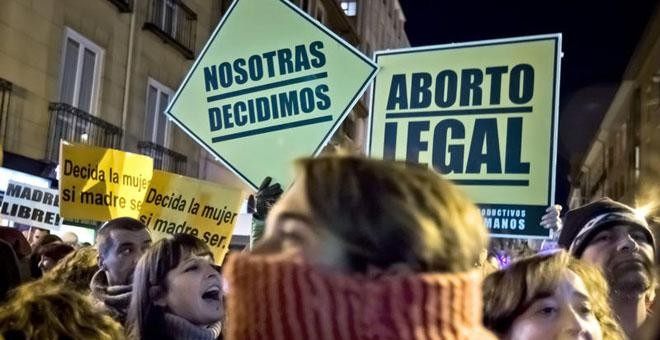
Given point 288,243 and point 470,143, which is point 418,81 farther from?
point 288,243

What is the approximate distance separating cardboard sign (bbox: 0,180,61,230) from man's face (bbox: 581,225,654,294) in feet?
20.5

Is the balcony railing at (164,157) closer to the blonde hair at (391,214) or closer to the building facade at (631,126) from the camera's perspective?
the building facade at (631,126)

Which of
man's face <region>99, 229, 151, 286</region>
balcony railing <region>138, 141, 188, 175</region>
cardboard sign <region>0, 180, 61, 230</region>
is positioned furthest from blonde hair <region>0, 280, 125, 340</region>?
balcony railing <region>138, 141, 188, 175</region>

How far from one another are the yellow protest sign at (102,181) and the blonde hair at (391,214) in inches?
254

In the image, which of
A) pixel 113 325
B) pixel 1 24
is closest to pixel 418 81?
pixel 113 325

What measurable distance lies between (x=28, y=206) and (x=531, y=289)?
6.79m

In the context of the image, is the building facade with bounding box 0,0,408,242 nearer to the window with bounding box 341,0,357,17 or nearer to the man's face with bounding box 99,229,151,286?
the man's face with bounding box 99,229,151,286

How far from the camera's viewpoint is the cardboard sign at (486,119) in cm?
448

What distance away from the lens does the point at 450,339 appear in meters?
1.18

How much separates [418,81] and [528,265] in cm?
235

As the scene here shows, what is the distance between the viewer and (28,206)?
8.25 m

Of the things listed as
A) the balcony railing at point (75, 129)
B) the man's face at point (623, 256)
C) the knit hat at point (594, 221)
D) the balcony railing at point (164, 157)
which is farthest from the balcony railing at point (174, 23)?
the man's face at point (623, 256)

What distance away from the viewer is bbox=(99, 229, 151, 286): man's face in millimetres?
4480

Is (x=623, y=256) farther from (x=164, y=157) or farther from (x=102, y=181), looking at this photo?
(x=164, y=157)
